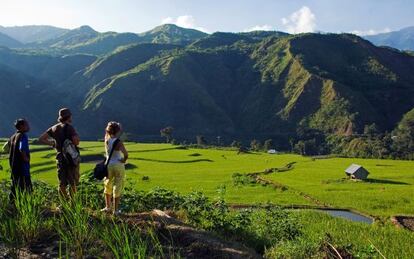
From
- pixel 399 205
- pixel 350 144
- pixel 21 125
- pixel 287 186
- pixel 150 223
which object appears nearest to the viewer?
pixel 150 223

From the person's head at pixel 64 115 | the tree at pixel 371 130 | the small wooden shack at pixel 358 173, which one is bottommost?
the small wooden shack at pixel 358 173

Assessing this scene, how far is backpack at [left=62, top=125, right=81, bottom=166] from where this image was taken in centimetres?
1052

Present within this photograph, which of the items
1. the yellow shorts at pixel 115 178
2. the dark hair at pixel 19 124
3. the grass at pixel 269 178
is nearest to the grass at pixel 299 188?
the grass at pixel 269 178

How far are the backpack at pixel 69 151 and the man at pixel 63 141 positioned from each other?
0.07 feet

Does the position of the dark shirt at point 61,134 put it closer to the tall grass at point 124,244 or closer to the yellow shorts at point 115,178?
the yellow shorts at point 115,178

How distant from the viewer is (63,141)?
1065 centimetres

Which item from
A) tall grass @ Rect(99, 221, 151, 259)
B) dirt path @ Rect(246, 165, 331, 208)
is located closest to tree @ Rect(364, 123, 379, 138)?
dirt path @ Rect(246, 165, 331, 208)

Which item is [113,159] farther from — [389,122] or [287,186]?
[389,122]

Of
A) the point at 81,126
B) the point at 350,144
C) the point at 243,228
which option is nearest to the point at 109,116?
the point at 81,126

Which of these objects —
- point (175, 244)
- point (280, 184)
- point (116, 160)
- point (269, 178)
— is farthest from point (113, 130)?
point (269, 178)

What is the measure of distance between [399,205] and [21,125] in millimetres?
27651

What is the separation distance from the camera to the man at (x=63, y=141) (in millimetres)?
10617

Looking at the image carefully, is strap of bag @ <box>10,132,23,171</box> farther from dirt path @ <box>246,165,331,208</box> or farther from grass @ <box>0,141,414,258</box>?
dirt path @ <box>246,165,331,208</box>

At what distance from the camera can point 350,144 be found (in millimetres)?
133875
